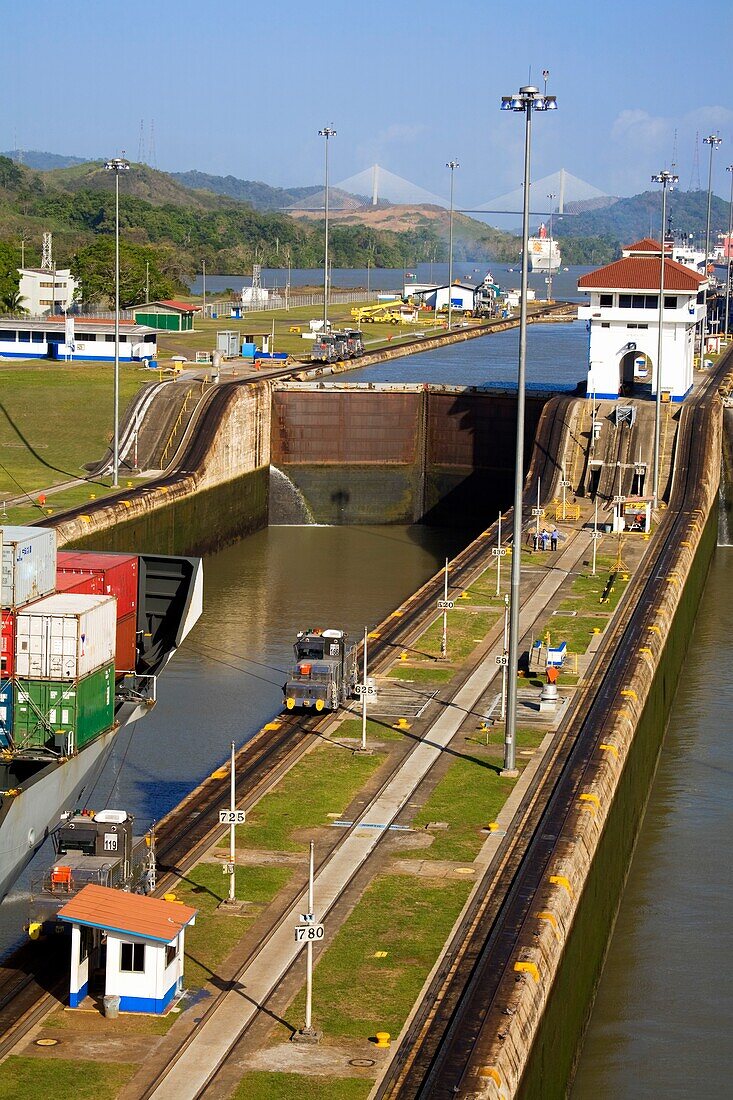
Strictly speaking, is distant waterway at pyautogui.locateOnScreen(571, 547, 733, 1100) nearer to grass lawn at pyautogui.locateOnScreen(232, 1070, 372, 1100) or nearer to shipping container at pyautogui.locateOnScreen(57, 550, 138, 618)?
grass lawn at pyautogui.locateOnScreen(232, 1070, 372, 1100)

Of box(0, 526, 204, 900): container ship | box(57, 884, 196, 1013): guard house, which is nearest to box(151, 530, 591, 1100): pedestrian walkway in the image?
box(57, 884, 196, 1013): guard house

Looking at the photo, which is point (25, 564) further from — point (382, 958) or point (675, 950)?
point (675, 950)

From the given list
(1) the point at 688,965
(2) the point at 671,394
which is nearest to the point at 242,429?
(2) the point at 671,394

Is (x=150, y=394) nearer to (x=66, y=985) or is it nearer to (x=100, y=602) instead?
(x=100, y=602)

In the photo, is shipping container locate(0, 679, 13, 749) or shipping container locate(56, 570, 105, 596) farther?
shipping container locate(56, 570, 105, 596)

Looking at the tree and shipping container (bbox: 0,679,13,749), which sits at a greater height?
the tree

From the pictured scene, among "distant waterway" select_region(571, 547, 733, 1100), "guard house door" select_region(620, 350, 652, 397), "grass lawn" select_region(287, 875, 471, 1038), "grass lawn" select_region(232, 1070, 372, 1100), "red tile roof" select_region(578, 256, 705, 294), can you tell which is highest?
"red tile roof" select_region(578, 256, 705, 294)
